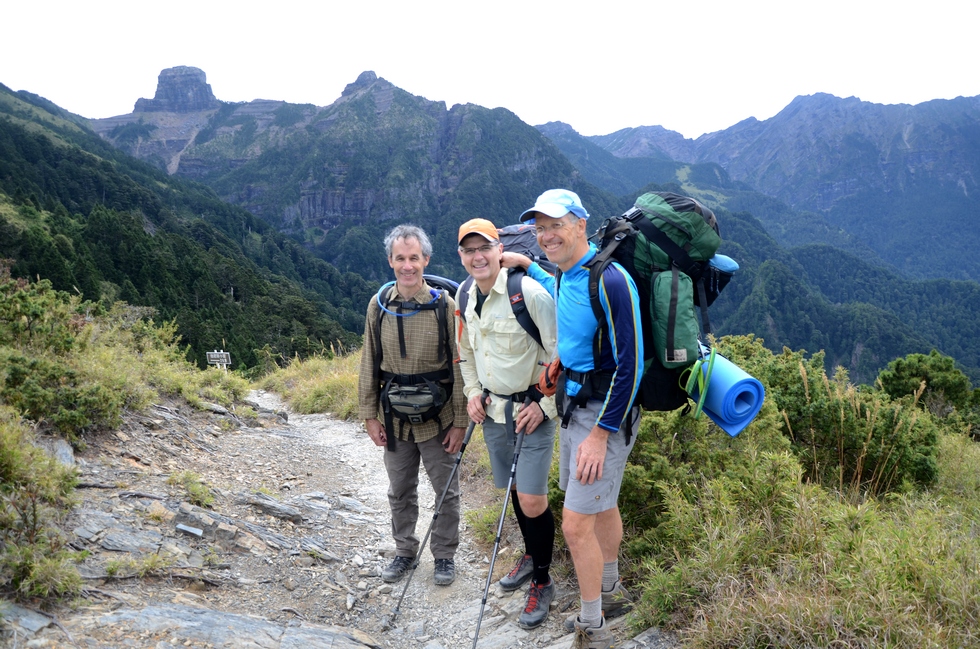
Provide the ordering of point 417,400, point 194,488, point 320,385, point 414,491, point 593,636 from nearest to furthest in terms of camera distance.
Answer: point 593,636, point 417,400, point 414,491, point 194,488, point 320,385

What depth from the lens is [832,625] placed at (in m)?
2.26

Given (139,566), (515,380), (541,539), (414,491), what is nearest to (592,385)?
(515,380)

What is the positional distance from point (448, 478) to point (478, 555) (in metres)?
0.88

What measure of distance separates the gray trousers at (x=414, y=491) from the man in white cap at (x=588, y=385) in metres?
A: 1.35

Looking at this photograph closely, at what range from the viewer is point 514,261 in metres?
3.38

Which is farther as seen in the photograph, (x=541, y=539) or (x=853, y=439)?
(x=853, y=439)

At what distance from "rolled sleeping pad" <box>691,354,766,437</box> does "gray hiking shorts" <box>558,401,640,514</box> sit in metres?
0.37

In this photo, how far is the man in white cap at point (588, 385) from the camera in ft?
8.57

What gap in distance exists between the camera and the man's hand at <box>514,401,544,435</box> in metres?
3.20

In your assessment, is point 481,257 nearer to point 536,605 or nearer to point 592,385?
point 592,385

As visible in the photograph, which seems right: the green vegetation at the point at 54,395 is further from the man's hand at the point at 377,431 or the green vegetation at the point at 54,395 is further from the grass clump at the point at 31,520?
the man's hand at the point at 377,431

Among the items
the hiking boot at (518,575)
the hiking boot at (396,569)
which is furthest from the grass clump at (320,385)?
the hiking boot at (518,575)

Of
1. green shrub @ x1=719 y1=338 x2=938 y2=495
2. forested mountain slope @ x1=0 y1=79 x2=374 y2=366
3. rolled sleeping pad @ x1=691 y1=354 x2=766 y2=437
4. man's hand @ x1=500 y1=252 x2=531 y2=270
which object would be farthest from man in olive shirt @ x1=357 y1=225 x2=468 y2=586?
forested mountain slope @ x1=0 y1=79 x2=374 y2=366

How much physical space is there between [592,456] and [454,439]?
4.86 ft
